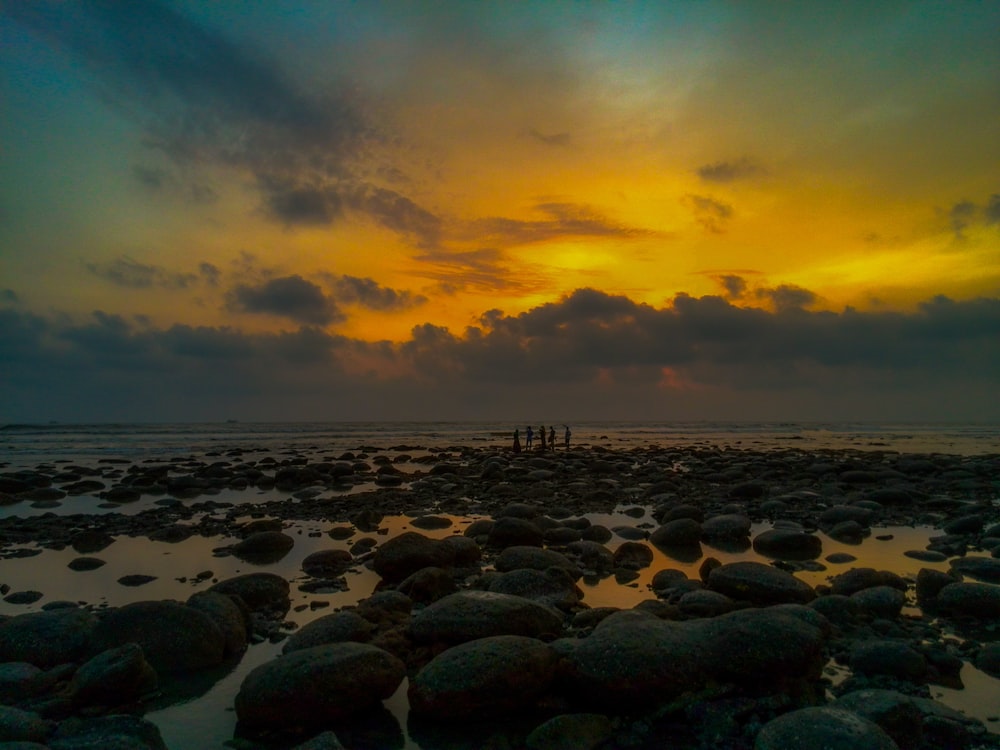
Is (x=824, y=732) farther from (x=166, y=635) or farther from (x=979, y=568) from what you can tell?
→ (x=979, y=568)

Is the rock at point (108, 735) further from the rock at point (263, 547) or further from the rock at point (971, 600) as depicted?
the rock at point (971, 600)

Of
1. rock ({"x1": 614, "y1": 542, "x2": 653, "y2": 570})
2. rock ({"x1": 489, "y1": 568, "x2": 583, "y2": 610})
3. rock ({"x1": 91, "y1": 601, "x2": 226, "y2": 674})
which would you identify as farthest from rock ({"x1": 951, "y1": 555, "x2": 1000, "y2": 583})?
rock ({"x1": 91, "y1": 601, "x2": 226, "y2": 674})

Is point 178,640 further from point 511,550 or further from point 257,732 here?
point 511,550

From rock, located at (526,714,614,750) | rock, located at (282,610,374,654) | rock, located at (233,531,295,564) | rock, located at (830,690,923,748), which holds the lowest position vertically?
rock, located at (233,531,295,564)

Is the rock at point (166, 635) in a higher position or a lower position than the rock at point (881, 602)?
lower

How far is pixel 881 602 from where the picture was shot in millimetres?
8641

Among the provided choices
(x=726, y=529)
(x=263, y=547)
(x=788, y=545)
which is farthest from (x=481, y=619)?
(x=726, y=529)

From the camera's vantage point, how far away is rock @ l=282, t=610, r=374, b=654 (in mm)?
7463

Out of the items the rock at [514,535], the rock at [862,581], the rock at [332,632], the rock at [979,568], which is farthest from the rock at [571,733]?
the rock at [979,568]

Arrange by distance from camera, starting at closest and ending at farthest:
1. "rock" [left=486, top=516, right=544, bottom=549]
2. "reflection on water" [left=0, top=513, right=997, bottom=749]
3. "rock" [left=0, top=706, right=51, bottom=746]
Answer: "rock" [left=0, top=706, right=51, bottom=746] → "reflection on water" [left=0, top=513, right=997, bottom=749] → "rock" [left=486, top=516, right=544, bottom=549]

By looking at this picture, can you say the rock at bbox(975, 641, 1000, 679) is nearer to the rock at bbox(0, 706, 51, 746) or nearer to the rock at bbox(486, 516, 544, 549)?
the rock at bbox(486, 516, 544, 549)

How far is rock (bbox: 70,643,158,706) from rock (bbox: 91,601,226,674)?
55 centimetres

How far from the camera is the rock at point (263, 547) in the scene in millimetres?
13384

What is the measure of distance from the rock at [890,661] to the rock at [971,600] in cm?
236
